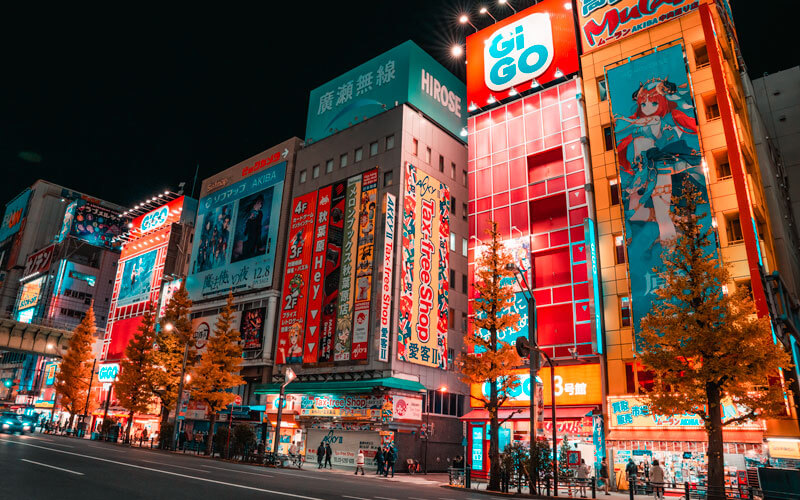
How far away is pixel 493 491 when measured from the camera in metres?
22.2

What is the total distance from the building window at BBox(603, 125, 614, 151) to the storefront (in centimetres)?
1622

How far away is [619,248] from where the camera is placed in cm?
3266

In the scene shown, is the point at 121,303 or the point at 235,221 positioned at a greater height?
the point at 235,221

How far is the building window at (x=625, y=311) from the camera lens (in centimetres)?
3109

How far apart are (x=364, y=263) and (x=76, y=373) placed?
4218cm

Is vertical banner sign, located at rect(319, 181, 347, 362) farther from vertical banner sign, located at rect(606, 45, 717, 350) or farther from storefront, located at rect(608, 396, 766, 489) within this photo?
vertical banner sign, located at rect(606, 45, 717, 350)

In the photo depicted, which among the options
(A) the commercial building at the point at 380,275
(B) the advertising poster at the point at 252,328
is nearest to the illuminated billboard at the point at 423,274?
(A) the commercial building at the point at 380,275

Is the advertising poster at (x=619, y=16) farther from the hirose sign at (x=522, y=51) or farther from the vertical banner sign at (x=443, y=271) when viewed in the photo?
the vertical banner sign at (x=443, y=271)

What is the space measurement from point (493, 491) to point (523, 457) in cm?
197

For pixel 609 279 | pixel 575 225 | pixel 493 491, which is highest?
pixel 575 225

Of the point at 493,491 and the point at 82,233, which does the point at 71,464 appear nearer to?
the point at 493,491

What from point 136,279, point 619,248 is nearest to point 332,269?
point 619,248

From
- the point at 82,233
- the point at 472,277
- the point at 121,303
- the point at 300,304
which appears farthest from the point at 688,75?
the point at 82,233

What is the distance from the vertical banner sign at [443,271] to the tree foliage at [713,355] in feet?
70.4
